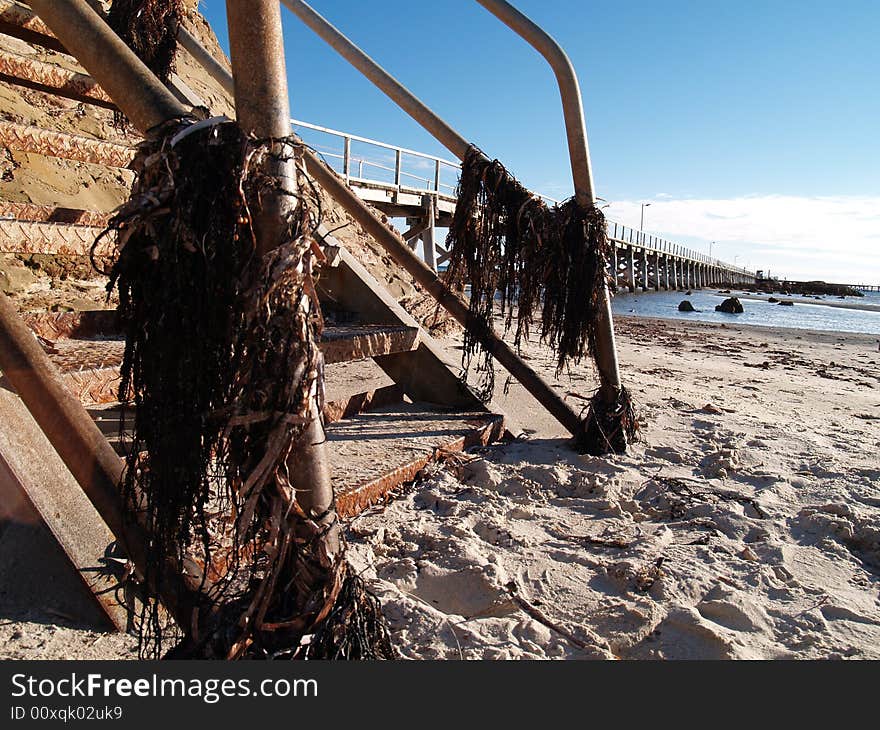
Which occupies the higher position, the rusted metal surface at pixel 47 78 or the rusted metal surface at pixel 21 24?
the rusted metal surface at pixel 21 24

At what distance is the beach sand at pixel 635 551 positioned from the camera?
1.73 meters

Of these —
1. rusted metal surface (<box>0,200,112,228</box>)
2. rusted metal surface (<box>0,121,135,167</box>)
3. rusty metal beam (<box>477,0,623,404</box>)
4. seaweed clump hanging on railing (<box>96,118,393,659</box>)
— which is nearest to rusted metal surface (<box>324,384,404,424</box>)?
rusty metal beam (<box>477,0,623,404</box>)

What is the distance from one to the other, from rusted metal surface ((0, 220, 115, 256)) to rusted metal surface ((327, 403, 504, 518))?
1.36m

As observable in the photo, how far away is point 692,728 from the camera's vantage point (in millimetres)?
1337

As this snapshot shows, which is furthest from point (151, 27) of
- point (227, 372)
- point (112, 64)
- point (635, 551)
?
point (635, 551)

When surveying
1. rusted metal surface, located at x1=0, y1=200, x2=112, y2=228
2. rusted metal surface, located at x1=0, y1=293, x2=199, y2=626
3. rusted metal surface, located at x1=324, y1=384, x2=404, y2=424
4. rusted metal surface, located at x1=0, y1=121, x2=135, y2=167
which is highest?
rusted metal surface, located at x1=0, y1=121, x2=135, y2=167

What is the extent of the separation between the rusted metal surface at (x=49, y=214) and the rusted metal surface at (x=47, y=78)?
65 cm

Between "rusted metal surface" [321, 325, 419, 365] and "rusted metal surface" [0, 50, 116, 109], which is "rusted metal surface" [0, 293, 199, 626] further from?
"rusted metal surface" [0, 50, 116, 109]

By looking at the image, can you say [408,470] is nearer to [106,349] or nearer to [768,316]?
[106,349]

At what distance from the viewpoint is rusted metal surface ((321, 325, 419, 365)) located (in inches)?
107

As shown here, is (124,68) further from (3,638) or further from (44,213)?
(44,213)

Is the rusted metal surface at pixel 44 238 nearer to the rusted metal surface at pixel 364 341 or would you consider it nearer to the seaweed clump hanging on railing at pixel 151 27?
the rusted metal surface at pixel 364 341

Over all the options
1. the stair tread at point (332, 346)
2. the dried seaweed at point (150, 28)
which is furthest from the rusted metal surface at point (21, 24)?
the stair tread at point (332, 346)

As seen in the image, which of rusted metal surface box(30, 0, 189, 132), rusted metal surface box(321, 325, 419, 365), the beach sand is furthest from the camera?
rusted metal surface box(321, 325, 419, 365)
